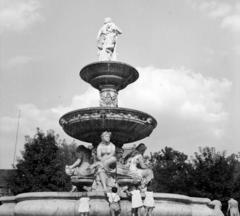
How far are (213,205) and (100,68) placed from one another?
19.5ft

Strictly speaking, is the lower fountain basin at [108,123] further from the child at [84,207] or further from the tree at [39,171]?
the tree at [39,171]

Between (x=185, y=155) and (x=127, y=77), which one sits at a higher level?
(x=185, y=155)

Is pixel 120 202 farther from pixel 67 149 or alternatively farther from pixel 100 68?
pixel 67 149

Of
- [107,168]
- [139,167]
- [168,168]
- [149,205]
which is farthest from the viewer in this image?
[168,168]

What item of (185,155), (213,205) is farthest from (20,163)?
(185,155)

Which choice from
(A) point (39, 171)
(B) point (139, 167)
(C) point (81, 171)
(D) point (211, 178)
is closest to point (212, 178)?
(D) point (211, 178)

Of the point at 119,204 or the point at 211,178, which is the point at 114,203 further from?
the point at 211,178

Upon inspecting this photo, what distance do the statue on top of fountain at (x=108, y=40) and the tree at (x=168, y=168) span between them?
2004 cm

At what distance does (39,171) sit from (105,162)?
60.1 feet

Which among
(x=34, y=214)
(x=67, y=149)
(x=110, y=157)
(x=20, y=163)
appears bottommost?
(x=34, y=214)

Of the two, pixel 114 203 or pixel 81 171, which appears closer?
pixel 114 203

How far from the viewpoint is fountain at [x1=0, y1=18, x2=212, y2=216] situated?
9.06m

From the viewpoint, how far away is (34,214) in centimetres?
905

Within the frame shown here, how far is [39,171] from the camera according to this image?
27844mm
